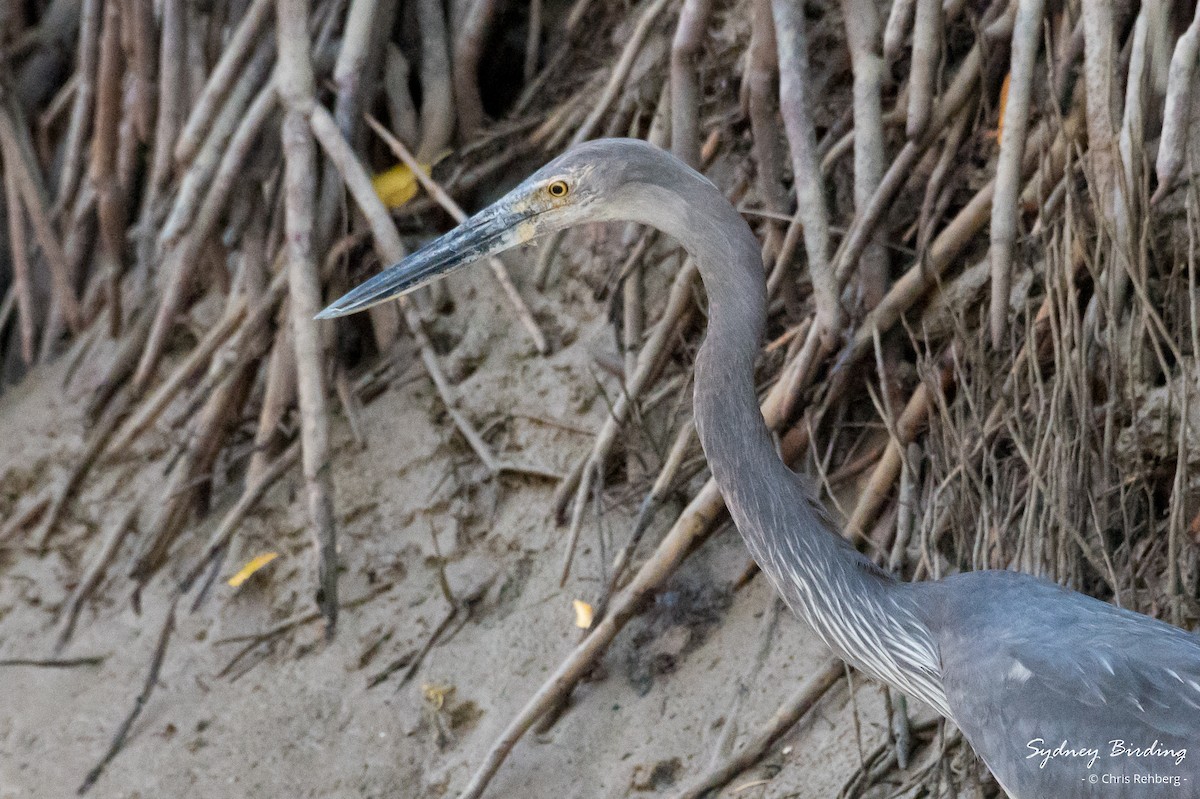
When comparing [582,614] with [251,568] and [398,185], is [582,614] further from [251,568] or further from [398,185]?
[398,185]

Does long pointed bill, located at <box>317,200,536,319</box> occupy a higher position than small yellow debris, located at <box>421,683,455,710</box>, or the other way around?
long pointed bill, located at <box>317,200,536,319</box>

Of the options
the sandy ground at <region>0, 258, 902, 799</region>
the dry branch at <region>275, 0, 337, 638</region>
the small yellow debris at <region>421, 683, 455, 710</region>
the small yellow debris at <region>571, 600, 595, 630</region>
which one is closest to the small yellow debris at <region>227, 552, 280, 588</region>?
the sandy ground at <region>0, 258, 902, 799</region>

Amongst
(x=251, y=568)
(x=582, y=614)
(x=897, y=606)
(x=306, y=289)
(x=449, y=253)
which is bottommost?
(x=582, y=614)

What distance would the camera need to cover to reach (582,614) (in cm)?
343

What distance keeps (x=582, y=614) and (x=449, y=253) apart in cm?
124

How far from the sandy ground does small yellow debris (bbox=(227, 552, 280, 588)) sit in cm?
4

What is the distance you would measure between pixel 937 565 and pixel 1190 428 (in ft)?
1.94

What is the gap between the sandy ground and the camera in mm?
3152

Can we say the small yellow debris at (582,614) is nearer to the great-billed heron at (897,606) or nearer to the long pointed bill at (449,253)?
the great-billed heron at (897,606)

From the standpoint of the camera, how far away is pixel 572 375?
12.7ft

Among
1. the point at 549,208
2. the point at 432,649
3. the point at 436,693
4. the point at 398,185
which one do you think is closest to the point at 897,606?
the point at 549,208

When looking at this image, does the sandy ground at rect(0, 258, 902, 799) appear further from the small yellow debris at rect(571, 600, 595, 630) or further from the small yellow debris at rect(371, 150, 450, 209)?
the small yellow debris at rect(371, 150, 450, 209)

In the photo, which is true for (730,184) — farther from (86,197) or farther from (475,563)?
(86,197)

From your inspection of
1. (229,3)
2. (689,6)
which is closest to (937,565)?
(689,6)
